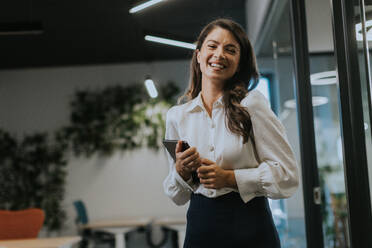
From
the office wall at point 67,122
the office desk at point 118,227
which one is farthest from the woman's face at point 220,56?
the office wall at point 67,122

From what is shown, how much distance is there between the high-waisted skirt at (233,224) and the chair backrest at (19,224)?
125 inches

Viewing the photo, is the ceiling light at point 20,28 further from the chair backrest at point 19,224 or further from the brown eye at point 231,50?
the brown eye at point 231,50

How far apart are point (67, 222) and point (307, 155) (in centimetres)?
601

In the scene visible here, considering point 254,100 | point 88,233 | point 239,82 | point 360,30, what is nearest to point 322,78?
point 360,30

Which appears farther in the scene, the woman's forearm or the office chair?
the office chair

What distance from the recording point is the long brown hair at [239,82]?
1278mm

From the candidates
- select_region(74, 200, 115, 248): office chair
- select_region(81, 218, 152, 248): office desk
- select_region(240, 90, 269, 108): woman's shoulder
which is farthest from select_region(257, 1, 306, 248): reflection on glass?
select_region(74, 200, 115, 248): office chair

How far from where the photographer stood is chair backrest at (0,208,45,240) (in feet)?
13.3

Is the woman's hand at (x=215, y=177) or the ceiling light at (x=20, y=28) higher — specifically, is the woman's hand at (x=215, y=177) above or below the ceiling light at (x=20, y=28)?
below

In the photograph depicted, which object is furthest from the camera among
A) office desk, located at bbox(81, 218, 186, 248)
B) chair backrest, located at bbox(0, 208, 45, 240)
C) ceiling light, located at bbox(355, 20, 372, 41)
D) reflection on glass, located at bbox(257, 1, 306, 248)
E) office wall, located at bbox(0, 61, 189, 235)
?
office wall, located at bbox(0, 61, 189, 235)

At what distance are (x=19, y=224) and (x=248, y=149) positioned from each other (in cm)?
338

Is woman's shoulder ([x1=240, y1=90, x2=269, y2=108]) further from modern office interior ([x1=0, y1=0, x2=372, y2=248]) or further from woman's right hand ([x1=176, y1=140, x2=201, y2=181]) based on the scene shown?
modern office interior ([x1=0, y1=0, x2=372, y2=248])

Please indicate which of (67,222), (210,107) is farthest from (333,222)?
(67,222)

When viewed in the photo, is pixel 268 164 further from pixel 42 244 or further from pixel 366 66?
pixel 42 244
